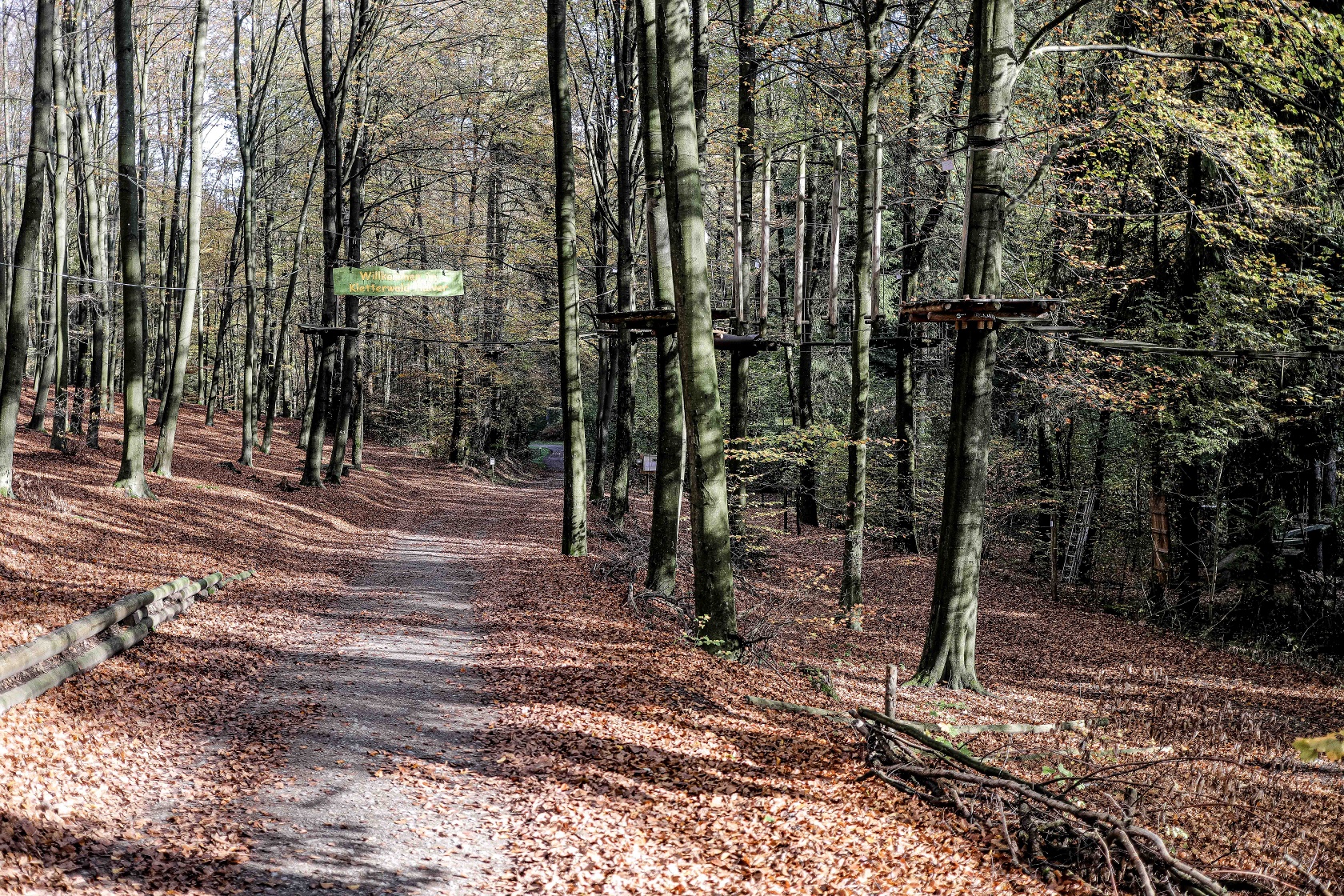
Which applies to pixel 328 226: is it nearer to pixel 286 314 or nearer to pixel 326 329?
pixel 326 329

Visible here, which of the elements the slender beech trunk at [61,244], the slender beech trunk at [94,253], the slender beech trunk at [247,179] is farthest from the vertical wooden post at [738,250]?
the slender beech trunk at [247,179]

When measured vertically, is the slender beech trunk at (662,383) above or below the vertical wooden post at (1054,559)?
above

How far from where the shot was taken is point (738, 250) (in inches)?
553

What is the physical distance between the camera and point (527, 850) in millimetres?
5305

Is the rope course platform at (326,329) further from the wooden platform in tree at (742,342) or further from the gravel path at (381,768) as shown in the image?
the gravel path at (381,768)

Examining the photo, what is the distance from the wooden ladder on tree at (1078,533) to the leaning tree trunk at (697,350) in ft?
42.1

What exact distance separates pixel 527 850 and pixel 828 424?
1161 centimetres

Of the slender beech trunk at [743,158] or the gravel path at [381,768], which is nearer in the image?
the gravel path at [381,768]

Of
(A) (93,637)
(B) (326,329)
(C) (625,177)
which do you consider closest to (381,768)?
(A) (93,637)

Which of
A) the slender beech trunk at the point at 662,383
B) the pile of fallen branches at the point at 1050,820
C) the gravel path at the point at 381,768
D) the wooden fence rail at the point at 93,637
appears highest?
the slender beech trunk at the point at 662,383

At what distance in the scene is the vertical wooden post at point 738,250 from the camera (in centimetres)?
1359

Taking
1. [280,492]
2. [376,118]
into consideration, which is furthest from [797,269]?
[376,118]

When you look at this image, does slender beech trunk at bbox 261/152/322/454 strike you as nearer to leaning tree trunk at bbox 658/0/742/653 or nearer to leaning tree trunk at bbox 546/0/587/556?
leaning tree trunk at bbox 546/0/587/556

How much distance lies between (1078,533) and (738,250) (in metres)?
11.7
